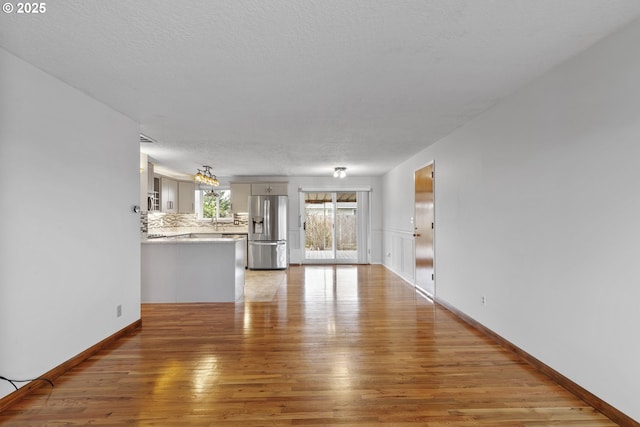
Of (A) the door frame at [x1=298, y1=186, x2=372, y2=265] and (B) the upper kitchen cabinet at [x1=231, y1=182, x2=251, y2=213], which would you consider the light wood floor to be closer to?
(B) the upper kitchen cabinet at [x1=231, y1=182, x2=251, y2=213]

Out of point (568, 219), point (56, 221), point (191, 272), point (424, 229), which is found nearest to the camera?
point (568, 219)

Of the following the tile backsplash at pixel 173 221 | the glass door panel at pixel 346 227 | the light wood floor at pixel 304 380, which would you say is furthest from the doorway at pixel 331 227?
the light wood floor at pixel 304 380

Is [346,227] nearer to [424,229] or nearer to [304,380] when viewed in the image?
[424,229]

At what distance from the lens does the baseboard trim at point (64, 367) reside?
2238mm

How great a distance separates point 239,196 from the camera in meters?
8.25

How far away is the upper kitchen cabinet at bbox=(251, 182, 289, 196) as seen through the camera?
27.1 ft

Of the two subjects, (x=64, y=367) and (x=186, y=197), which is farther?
(x=186, y=197)

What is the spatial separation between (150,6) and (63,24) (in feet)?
1.98

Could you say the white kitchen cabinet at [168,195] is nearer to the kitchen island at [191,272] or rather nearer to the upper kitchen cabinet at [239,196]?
the upper kitchen cabinet at [239,196]

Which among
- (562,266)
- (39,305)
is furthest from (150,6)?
(562,266)

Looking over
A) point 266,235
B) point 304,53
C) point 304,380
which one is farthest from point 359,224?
point 304,53

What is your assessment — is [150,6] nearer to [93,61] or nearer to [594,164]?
[93,61]

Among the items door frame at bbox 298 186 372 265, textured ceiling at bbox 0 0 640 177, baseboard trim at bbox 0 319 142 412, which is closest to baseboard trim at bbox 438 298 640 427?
textured ceiling at bbox 0 0 640 177

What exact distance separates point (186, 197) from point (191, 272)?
3.52 m
